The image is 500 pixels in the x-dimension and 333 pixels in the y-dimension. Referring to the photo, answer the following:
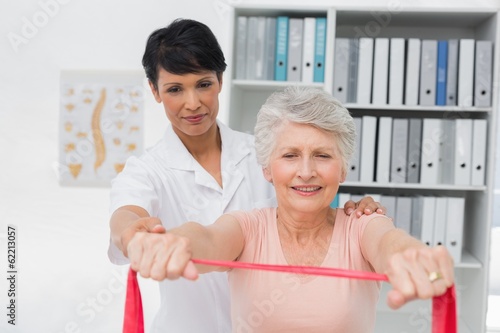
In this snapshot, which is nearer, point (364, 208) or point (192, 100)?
point (364, 208)

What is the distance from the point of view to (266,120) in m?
1.33

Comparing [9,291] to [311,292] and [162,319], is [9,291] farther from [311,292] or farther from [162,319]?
[311,292]

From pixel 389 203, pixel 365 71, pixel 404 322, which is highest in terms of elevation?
pixel 365 71

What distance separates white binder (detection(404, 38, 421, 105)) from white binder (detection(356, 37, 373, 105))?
0.18 m

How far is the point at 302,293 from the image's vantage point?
1244mm

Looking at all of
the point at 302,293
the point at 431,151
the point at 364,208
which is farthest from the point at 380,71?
the point at 302,293

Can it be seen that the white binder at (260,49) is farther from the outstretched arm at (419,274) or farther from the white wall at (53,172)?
the outstretched arm at (419,274)

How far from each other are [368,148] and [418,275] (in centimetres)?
195

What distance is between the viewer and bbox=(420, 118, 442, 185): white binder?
106 inches

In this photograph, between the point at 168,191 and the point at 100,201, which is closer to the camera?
the point at 168,191

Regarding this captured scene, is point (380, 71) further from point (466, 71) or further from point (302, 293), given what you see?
point (302, 293)

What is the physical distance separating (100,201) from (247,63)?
129 centimetres

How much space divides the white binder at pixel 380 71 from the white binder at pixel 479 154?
0.47 m

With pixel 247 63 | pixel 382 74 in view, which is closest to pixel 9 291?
pixel 247 63
